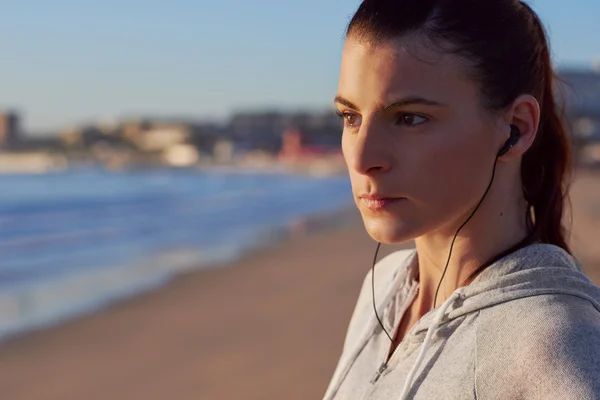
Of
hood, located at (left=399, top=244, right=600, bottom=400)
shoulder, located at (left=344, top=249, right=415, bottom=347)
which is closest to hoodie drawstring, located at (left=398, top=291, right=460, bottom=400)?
hood, located at (left=399, top=244, right=600, bottom=400)

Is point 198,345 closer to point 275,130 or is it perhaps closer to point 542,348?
point 542,348

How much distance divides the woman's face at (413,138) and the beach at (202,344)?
3314 millimetres

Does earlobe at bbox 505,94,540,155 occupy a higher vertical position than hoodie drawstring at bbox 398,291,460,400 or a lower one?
higher

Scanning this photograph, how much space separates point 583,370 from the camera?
88cm

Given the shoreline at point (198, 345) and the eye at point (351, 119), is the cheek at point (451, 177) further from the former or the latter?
the shoreline at point (198, 345)

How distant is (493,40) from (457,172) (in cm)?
19

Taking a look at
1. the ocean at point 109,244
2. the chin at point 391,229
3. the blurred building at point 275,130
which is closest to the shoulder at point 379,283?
the chin at point 391,229

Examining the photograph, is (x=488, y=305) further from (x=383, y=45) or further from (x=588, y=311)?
(x=383, y=45)

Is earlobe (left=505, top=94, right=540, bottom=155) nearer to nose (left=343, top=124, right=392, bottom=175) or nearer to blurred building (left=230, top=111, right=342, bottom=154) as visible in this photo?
nose (left=343, top=124, right=392, bottom=175)

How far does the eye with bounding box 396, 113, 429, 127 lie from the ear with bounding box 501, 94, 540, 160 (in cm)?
13

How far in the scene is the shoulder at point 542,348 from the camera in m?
0.88

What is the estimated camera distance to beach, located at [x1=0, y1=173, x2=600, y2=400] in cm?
501

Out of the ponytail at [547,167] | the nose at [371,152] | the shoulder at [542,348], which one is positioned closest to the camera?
the shoulder at [542,348]

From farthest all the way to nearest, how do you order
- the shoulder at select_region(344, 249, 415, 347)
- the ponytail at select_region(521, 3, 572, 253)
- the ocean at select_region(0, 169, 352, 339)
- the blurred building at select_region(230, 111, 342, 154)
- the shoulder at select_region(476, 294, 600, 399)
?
1. the blurred building at select_region(230, 111, 342, 154)
2. the ocean at select_region(0, 169, 352, 339)
3. the shoulder at select_region(344, 249, 415, 347)
4. the ponytail at select_region(521, 3, 572, 253)
5. the shoulder at select_region(476, 294, 600, 399)
